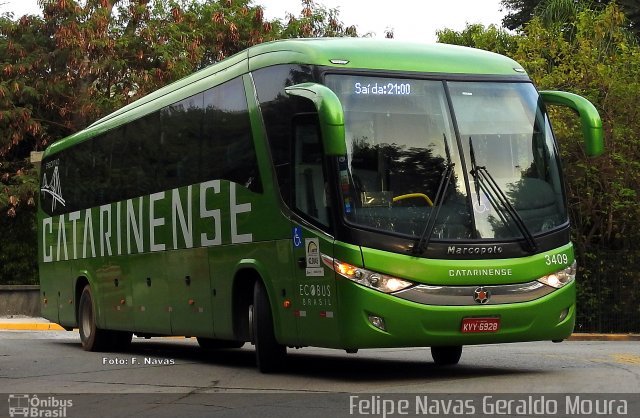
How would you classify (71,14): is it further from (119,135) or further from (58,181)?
(119,135)

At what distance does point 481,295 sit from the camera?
12633mm

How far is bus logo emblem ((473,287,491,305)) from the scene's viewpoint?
12.6 m

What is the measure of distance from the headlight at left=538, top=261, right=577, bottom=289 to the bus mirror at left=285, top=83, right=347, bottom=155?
8.21ft

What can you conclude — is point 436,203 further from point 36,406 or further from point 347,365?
point 36,406

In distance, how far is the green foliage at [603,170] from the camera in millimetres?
27438

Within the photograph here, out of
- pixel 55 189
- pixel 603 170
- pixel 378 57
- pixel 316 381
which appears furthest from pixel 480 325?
pixel 603 170

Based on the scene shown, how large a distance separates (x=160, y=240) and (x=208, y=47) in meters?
21.2

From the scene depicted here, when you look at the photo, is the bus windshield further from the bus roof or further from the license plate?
the license plate

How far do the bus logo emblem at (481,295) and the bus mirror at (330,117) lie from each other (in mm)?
1887

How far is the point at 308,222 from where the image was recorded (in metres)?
13.1

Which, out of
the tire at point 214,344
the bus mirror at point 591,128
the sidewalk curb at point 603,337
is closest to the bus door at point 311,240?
the bus mirror at point 591,128

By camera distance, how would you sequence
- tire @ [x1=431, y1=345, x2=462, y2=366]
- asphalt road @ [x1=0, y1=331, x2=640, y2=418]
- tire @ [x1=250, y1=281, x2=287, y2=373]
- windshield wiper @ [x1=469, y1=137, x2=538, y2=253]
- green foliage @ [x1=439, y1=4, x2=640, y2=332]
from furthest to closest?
green foliage @ [x1=439, y1=4, x2=640, y2=332] → tire @ [x1=431, y1=345, x2=462, y2=366] → tire @ [x1=250, y1=281, x2=287, y2=373] → windshield wiper @ [x1=469, y1=137, x2=538, y2=253] → asphalt road @ [x1=0, y1=331, x2=640, y2=418]

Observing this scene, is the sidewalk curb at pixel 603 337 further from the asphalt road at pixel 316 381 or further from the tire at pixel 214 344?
the tire at pixel 214 344

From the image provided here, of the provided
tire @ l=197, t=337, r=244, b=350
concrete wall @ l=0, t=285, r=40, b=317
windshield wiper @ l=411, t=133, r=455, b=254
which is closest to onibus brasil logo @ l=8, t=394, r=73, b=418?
windshield wiper @ l=411, t=133, r=455, b=254
